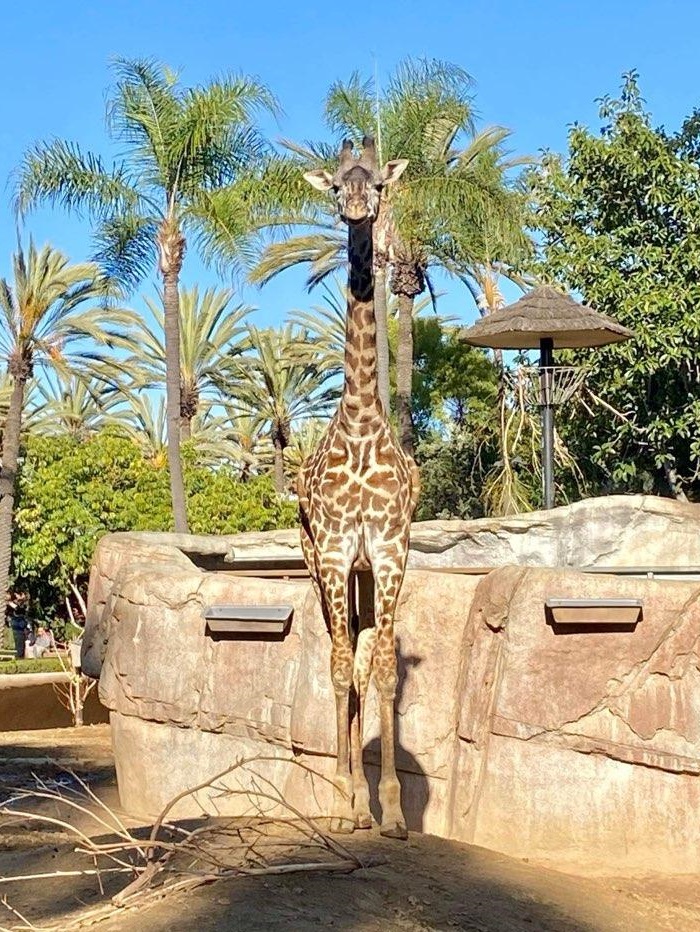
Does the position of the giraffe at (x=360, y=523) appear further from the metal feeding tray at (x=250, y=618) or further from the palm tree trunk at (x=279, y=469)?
the palm tree trunk at (x=279, y=469)

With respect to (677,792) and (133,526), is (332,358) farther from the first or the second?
(677,792)

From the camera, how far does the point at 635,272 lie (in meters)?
21.3

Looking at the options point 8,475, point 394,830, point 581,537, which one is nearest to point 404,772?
point 394,830

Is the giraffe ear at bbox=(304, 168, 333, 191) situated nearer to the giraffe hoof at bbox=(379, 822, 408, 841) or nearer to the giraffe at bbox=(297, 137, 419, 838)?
the giraffe at bbox=(297, 137, 419, 838)

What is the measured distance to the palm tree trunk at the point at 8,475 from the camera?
26.9m

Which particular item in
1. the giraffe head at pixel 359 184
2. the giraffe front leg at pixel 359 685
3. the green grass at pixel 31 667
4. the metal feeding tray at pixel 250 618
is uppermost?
the giraffe head at pixel 359 184

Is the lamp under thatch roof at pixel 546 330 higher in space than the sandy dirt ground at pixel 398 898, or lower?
higher

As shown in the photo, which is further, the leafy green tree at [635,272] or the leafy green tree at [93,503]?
the leafy green tree at [93,503]

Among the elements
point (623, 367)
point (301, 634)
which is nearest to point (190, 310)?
point (623, 367)

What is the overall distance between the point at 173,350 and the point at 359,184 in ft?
51.1

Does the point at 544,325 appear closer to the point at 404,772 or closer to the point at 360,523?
the point at 404,772

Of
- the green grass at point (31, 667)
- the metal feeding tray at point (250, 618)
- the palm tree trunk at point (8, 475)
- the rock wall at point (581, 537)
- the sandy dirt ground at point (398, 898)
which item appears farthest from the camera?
the palm tree trunk at point (8, 475)

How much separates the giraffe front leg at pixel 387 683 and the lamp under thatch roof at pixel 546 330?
7394mm

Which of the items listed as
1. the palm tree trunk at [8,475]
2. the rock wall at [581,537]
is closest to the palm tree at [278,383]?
the palm tree trunk at [8,475]
